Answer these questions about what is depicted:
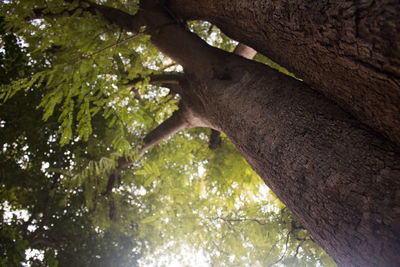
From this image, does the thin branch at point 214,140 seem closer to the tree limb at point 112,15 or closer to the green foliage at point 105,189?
the green foliage at point 105,189

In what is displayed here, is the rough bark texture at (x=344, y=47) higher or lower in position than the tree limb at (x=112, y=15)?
lower

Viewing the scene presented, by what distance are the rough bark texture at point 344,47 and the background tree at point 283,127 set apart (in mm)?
161

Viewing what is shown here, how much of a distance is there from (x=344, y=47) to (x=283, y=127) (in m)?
0.64

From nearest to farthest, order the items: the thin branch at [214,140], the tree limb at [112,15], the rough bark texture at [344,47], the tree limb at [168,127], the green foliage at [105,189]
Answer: the rough bark texture at [344,47], the tree limb at [112,15], the tree limb at [168,127], the green foliage at [105,189], the thin branch at [214,140]

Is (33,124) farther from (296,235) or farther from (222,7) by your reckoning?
(296,235)

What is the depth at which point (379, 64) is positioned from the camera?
102 cm

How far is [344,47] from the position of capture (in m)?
1.14

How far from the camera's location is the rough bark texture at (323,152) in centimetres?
110

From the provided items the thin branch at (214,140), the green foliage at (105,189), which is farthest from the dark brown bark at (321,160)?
the thin branch at (214,140)

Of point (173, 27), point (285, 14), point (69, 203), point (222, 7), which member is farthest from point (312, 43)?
point (69, 203)

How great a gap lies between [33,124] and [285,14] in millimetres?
5660

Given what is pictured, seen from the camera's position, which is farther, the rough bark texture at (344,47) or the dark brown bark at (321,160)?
the dark brown bark at (321,160)

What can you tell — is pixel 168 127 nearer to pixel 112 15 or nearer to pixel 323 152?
pixel 112 15

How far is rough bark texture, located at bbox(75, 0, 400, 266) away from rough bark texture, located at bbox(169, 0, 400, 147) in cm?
1
